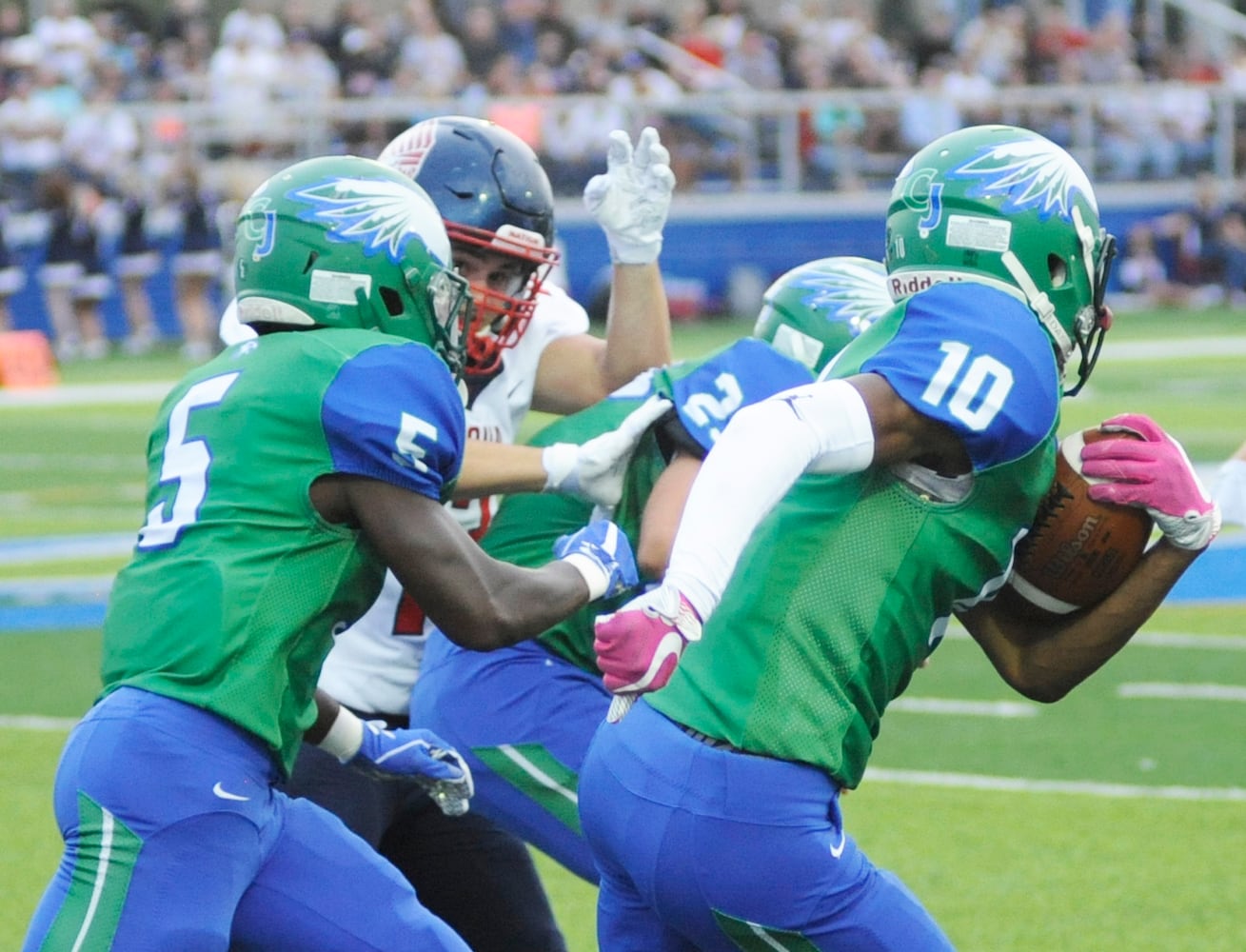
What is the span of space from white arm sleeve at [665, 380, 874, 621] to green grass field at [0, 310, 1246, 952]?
2402 millimetres

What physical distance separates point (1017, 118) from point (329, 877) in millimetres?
22451

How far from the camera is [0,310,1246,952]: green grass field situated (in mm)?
5078

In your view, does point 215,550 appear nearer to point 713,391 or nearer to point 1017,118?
point 713,391

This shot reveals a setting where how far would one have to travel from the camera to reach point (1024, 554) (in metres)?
3.20

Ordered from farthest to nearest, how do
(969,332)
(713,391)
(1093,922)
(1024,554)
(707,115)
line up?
1. (707,115)
2. (1093,922)
3. (713,391)
4. (1024,554)
5. (969,332)

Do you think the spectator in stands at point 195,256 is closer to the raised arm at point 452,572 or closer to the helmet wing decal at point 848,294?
the helmet wing decal at point 848,294

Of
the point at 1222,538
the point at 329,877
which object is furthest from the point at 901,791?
the point at 1222,538

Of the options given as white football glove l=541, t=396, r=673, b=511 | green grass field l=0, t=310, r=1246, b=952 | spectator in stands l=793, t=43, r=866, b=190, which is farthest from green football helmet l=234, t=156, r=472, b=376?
spectator in stands l=793, t=43, r=866, b=190

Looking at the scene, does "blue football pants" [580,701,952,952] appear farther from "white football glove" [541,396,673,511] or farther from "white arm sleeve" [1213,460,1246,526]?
"white arm sleeve" [1213,460,1246,526]

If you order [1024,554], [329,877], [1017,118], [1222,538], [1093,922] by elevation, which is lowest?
[1017,118]

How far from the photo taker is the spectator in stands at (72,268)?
19812mm

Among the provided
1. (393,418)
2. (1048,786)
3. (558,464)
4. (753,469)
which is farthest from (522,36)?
(753,469)

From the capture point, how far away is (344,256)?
10.3 ft

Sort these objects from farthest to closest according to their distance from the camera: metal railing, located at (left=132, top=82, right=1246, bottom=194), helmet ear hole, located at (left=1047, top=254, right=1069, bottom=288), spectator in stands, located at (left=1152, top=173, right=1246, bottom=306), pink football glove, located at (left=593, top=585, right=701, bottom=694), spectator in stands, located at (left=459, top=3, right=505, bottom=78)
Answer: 1. spectator in stands, located at (left=1152, top=173, right=1246, bottom=306)
2. spectator in stands, located at (left=459, top=3, right=505, bottom=78)
3. metal railing, located at (left=132, top=82, right=1246, bottom=194)
4. helmet ear hole, located at (left=1047, top=254, right=1069, bottom=288)
5. pink football glove, located at (left=593, top=585, right=701, bottom=694)
